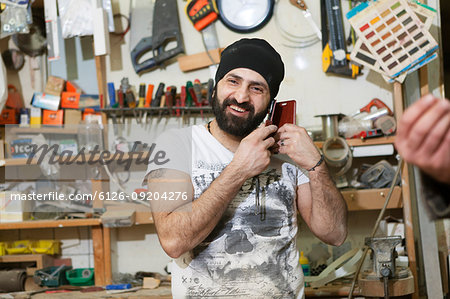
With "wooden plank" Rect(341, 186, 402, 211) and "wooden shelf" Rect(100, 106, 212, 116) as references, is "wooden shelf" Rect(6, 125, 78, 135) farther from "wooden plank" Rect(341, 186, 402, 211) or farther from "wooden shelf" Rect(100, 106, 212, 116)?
"wooden plank" Rect(341, 186, 402, 211)

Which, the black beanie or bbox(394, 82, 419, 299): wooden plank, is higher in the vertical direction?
the black beanie

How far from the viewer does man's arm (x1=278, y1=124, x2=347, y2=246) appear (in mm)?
1702

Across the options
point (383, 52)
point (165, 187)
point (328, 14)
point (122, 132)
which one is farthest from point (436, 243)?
point (122, 132)

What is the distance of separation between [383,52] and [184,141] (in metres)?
1.24

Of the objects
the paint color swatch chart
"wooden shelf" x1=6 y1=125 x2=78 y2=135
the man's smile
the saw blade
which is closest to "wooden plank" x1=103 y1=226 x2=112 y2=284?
"wooden shelf" x1=6 y1=125 x2=78 y2=135

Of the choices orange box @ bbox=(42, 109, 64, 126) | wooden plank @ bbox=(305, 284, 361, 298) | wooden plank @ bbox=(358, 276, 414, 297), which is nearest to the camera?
wooden plank @ bbox=(358, 276, 414, 297)

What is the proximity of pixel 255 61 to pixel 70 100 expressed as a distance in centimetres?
138

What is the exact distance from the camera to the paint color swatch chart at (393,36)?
7.67 ft

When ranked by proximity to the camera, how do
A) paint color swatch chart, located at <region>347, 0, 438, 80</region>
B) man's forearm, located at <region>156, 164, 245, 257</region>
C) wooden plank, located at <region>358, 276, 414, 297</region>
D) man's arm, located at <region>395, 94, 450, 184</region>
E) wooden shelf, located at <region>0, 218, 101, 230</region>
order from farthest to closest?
wooden shelf, located at <region>0, 218, 101, 230</region> → paint color swatch chart, located at <region>347, 0, 438, 80</region> → wooden plank, located at <region>358, 276, 414, 297</region> → man's forearm, located at <region>156, 164, 245, 257</region> → man's arm, located at <region>395, 94, 450, 184</region>

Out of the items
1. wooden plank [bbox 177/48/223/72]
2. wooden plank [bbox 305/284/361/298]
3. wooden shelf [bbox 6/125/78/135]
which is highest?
wooden plank [bbox 177/48/223/72]

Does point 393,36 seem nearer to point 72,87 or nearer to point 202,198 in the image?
point 202,198

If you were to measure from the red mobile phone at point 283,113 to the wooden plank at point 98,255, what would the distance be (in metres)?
1.31

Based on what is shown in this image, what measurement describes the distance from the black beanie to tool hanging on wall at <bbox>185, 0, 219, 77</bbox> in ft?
2.78

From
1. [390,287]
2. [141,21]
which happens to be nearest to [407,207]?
[390,287]
